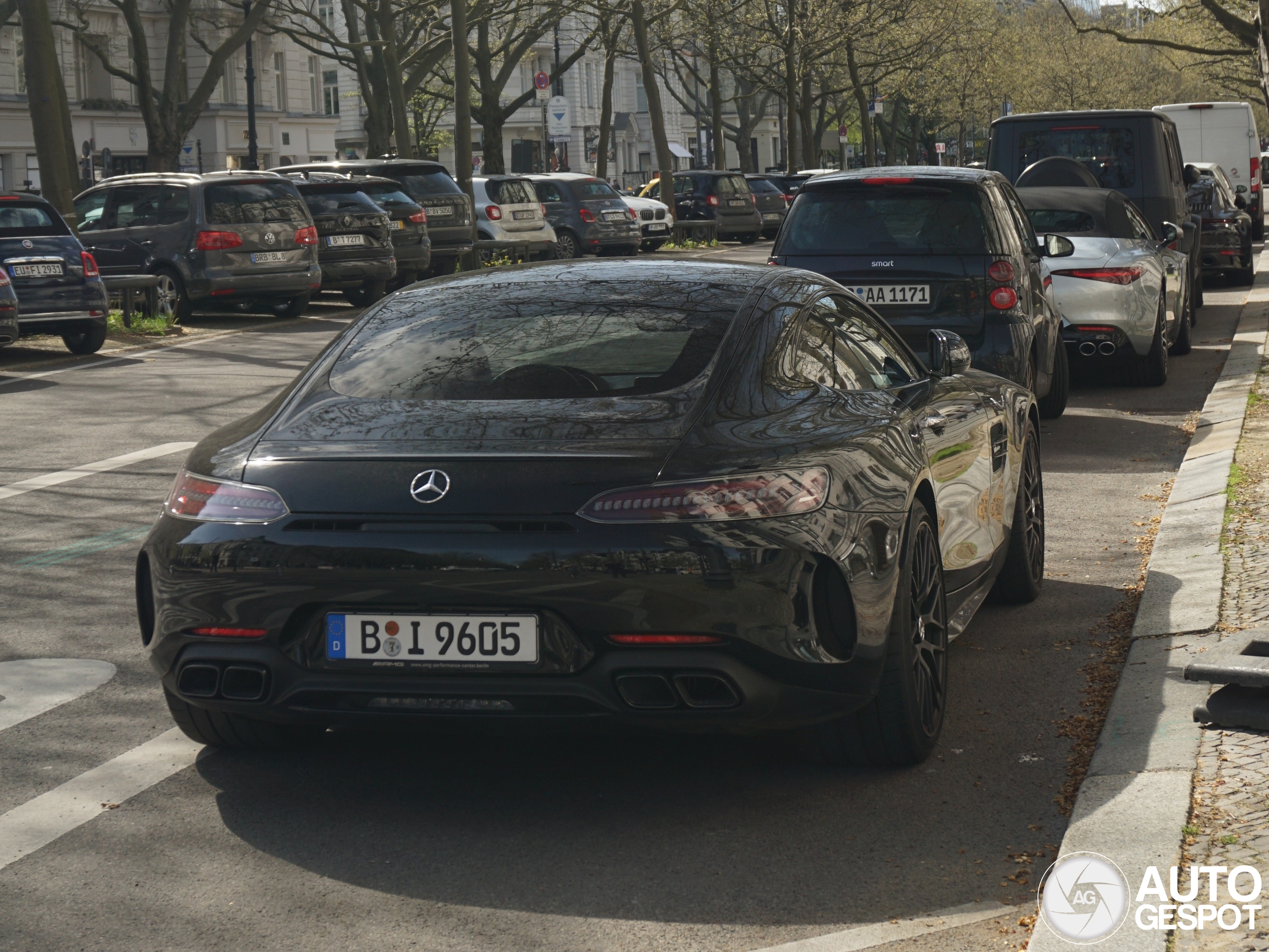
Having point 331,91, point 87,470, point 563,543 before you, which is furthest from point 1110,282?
point 331,91

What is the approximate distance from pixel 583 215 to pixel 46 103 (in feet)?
39.6

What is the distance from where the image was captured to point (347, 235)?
74.9 feet

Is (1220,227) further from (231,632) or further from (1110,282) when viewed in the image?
(231,632)

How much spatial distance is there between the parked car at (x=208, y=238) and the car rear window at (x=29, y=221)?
296 cm

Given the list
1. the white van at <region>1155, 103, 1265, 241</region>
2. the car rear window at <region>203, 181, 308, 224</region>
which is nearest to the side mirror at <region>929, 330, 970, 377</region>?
the car rear window at <region>203, 181, 308, 224</region>

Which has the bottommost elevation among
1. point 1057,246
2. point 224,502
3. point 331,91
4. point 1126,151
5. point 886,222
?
point 1057,246

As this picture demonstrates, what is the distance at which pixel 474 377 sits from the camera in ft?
15.6

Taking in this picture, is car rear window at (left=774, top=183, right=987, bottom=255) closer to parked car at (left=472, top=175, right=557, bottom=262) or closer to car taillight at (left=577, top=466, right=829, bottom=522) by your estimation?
car taillight at (left=577, top=466, right=829, bottom=522)

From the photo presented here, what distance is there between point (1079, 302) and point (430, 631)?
10269 millimetres

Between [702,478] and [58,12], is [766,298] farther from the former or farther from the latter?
[58,12]

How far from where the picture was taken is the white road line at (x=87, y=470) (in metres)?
9.88

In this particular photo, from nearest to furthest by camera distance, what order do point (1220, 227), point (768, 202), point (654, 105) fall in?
1. point (1220, 227)
2. point (654, 105)
3. point (768, 202)

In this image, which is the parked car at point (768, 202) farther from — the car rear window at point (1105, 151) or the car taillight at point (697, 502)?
the car taillight at point (697, 502)
